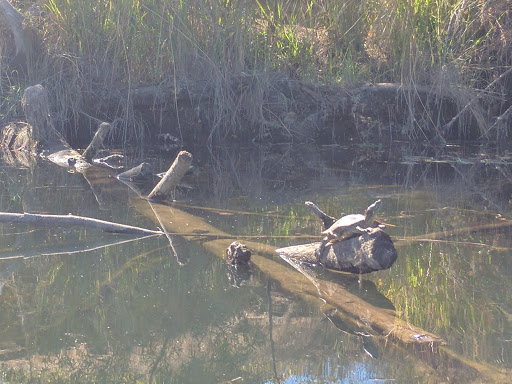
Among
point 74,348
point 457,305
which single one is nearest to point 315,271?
point 457,305

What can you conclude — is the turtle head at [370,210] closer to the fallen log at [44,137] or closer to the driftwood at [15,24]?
the fallen log at [44,137]

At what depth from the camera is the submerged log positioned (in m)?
3.22

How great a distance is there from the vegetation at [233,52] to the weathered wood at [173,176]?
290 centimetres

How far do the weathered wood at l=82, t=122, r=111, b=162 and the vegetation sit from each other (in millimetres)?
997

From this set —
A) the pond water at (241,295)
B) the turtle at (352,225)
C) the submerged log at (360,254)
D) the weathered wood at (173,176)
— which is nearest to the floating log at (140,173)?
the pond water at (241,295)

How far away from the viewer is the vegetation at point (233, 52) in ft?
25.7

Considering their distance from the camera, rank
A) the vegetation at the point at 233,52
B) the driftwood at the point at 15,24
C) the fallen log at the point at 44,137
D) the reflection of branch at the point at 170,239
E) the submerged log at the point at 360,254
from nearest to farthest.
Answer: the submerged log at the point at 360,254 → the reflection of branch at the point at 170,239 → the fallen log at the point at 44,137 → the vegetation at the point at 233,52 → the driftwood at the point at 15,24

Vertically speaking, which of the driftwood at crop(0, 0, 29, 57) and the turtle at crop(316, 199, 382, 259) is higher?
the driftwood at crop(0, 0, 29, 57)

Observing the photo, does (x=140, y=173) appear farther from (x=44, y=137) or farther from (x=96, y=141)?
(x=44, y=137)

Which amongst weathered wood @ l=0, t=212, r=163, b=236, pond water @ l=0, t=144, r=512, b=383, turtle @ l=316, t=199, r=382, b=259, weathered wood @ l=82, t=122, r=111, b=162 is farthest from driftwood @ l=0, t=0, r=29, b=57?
turtle @ l=316, t=199, r=382, b=259

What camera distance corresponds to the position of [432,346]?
2.65m

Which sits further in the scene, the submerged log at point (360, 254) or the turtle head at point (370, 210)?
the turtle head at point (370, 210)

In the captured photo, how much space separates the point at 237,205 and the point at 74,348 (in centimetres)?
251

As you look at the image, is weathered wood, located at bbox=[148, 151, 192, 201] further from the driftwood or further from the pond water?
the driftwood
